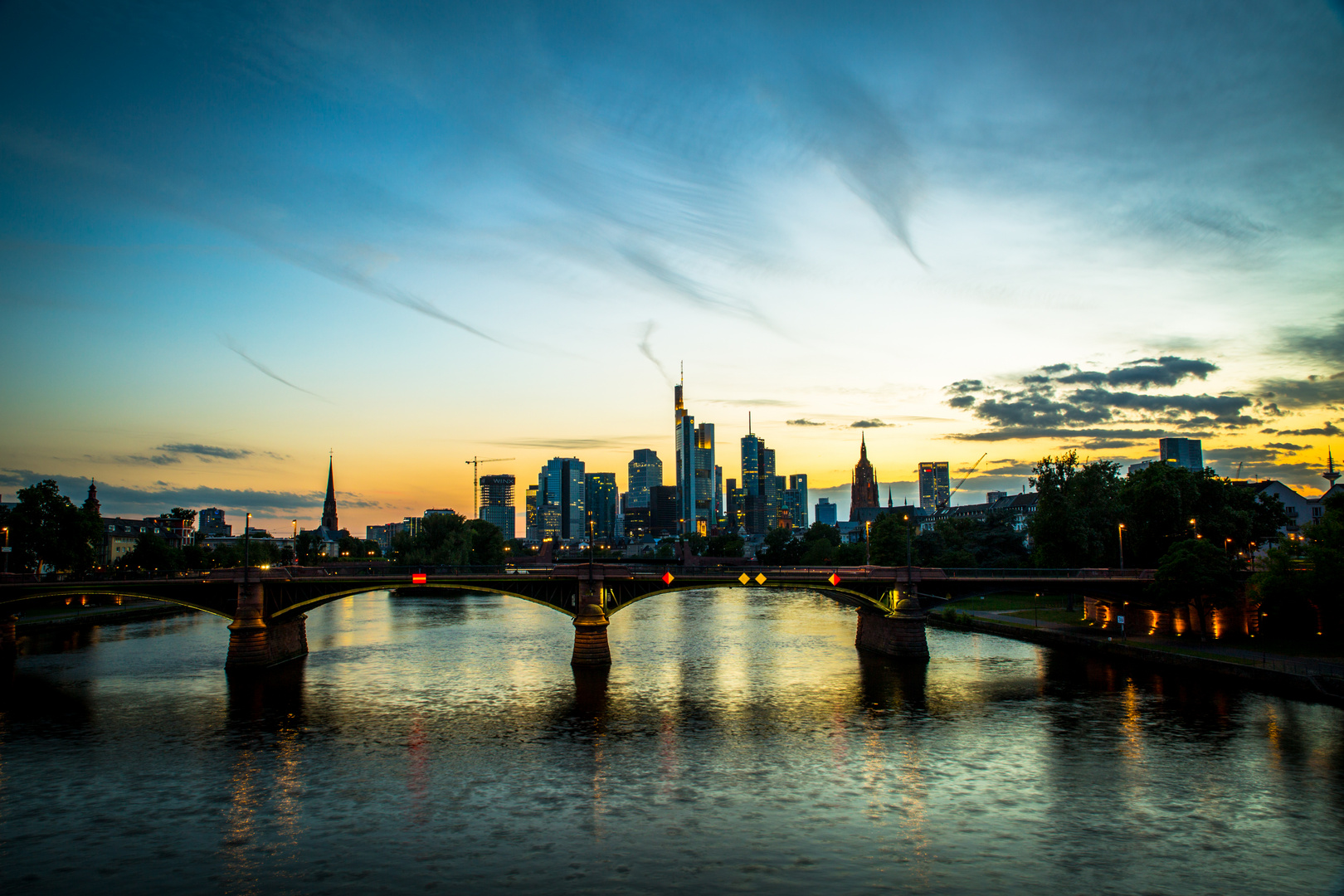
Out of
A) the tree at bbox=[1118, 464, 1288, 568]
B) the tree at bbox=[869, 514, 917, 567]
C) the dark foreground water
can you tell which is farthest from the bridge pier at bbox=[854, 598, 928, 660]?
the tree at bbox=[869, 514, 917, 567]

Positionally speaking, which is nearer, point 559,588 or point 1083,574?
point 559,588

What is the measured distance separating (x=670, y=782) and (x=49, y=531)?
110m

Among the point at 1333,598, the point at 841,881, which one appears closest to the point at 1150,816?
the point at 841,881

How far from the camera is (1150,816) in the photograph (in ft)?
104

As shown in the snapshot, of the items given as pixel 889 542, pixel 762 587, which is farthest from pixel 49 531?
pixel 889 542

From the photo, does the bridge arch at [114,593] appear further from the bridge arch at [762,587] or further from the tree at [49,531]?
the tree at [49,531]

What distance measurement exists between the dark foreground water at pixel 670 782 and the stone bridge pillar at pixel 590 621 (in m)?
2.26

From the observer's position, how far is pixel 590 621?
223 feet

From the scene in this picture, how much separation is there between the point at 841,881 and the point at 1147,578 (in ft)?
202

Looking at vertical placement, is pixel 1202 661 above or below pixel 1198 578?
below

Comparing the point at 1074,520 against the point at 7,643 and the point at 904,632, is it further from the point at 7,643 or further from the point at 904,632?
the point at 7,643

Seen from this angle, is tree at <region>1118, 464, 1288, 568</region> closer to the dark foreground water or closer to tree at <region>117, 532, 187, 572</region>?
the dark foreground water

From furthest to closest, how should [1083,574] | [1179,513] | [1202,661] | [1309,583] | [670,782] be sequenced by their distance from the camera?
[1179,513], [1083,574], [1309,583], [1202,661], [670,782]

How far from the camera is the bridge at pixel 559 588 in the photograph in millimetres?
68438
